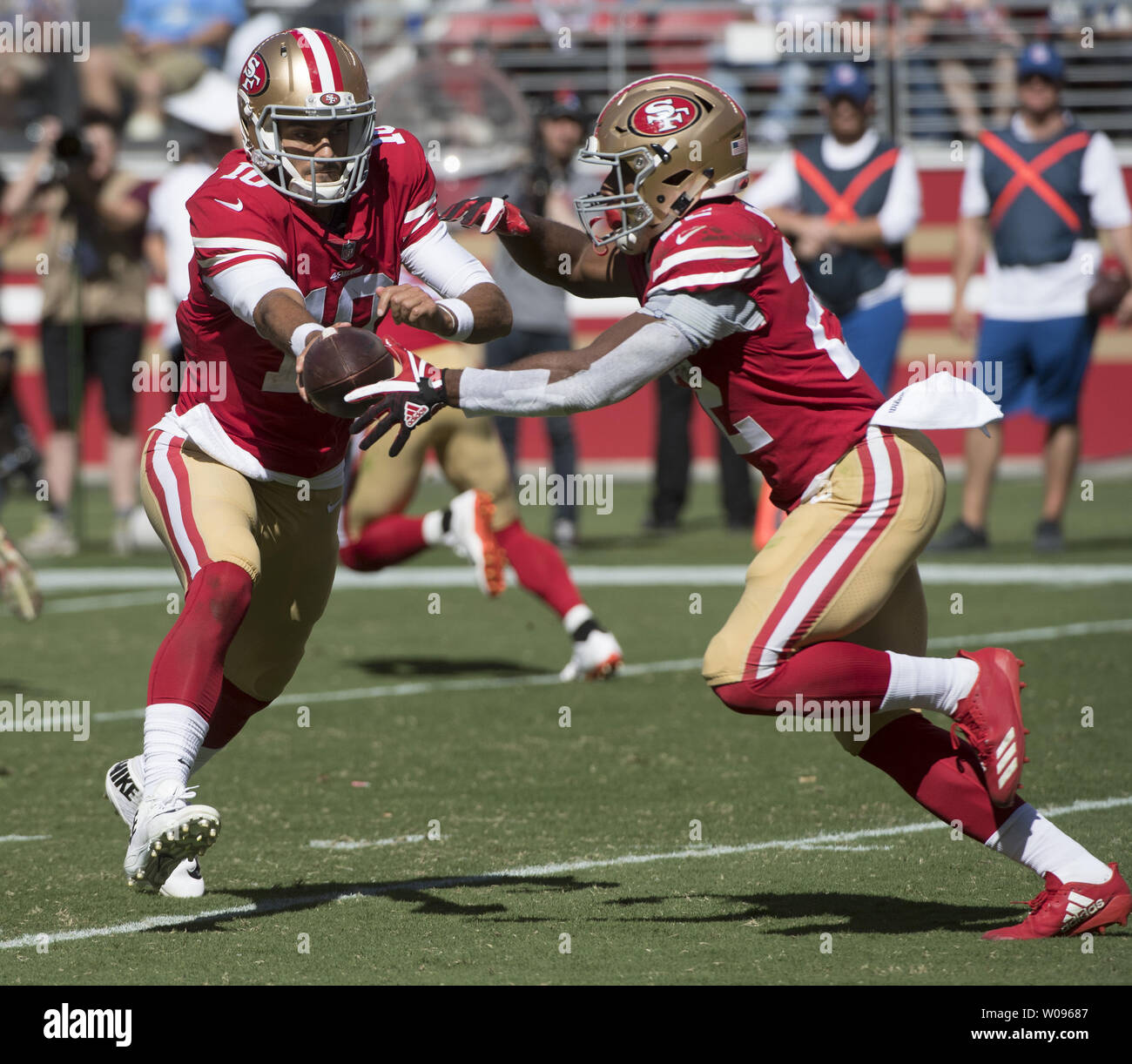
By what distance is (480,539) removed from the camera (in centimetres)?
757

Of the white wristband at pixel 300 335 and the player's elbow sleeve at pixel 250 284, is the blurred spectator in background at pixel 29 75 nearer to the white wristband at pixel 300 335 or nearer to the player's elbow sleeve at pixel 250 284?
the player's elbow sleeve at pixel 250 284

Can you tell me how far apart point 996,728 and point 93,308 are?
29.7ft

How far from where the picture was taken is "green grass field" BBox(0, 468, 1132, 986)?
3.97 m

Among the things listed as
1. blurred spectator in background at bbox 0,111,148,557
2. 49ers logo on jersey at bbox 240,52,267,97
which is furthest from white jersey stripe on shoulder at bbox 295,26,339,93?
blurred spectator in background at bbox 0,111,148,557

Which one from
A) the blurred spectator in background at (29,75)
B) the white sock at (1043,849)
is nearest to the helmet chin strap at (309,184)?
the white sock at (1043,849)

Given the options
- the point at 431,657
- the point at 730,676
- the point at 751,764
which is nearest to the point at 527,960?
the point at 730,676

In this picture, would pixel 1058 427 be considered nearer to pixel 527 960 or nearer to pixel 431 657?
pixel 431 657

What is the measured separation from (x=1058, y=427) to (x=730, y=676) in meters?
7.16

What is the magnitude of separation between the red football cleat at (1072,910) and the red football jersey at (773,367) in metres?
1.05

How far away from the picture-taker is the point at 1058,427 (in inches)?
422

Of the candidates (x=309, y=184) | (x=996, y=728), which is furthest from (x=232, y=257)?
(x=996, y=728)

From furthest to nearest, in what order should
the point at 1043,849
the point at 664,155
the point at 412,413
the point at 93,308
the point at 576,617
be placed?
the point at 93,308 < the point at 576,617 < the point at 664,155 < the point at 1043,849 < the point at 412,413

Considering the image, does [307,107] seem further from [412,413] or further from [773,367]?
[773,367]

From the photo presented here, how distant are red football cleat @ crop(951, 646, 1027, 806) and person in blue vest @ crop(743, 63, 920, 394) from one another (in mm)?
6218
